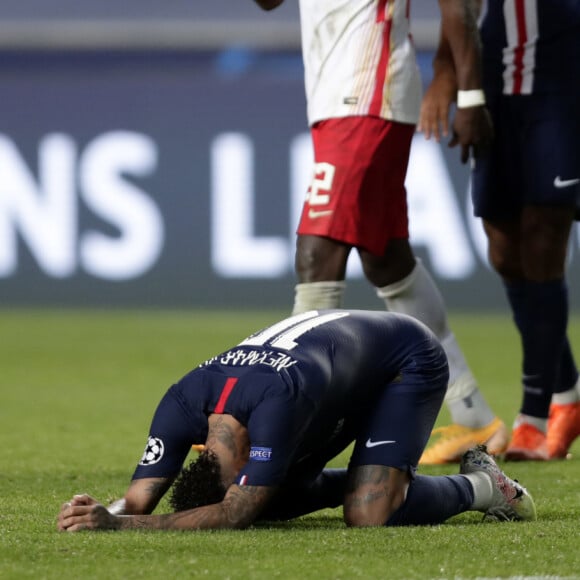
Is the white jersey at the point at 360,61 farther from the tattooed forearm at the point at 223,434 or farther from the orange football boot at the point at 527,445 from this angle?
the tattooed forearm at the point at 223,434

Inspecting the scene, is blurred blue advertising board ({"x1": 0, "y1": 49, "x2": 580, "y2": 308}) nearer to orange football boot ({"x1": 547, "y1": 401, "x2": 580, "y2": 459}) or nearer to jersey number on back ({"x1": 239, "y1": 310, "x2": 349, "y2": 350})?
orange football boot ({"x1": 547, "y1": 401, "x2": 580, "y2": 459})

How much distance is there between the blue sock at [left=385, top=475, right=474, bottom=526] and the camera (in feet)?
12.7

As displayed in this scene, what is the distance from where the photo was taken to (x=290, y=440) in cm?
359

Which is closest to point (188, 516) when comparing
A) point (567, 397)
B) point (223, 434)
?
point (223, 434)

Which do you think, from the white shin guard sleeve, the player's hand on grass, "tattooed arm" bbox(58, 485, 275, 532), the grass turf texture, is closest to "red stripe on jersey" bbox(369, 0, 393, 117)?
the white shin guard sleeve

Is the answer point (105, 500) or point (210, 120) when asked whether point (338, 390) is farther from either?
point (210, 120)

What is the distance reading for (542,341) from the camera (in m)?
5.44

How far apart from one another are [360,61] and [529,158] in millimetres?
748

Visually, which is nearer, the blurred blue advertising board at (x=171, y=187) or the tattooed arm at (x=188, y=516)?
the tattooed arm at (x=188, y=516)

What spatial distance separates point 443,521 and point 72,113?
379 inches

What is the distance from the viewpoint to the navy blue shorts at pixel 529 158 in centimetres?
536

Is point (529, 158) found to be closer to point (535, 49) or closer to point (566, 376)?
point (535, 49)

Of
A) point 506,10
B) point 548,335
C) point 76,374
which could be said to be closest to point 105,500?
point 548,335

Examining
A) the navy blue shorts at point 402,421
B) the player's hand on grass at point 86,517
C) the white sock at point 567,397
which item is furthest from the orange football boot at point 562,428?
the player's hand on grass at point 86,517
